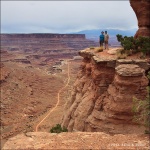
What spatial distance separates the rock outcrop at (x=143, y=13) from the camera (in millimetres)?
22703

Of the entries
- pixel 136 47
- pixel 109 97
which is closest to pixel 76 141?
pixel 109 97

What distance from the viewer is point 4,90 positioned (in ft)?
145

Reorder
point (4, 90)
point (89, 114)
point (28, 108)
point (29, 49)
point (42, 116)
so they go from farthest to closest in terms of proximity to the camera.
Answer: point (29, 49) → point (4, 90) → point (28, 108) → point (42, 116) → point (89, 114)

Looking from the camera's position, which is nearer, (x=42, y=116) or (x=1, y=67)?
(x=42, y=116)

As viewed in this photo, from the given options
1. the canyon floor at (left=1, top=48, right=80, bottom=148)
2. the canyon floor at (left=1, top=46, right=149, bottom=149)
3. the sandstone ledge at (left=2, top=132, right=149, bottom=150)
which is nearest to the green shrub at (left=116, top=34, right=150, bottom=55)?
the canyon floor at (left=1, top=46, right=149, bottom=149)

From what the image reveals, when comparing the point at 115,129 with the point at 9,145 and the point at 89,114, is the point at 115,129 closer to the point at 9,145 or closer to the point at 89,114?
the point at 89,114

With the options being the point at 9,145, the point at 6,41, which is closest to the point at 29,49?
the point at 6,41

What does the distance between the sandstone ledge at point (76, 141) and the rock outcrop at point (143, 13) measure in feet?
46.4

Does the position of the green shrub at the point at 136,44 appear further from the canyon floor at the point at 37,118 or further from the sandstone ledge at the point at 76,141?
the sandstone ledge at the point at 76,141

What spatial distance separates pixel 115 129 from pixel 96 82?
410 cm

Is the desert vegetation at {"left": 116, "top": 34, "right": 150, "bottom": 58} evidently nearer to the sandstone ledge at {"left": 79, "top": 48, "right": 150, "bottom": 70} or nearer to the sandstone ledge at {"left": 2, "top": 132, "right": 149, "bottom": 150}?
the sandstone ledge at {"left": 79, "top": 48, "right": 150, "bottom": 70}

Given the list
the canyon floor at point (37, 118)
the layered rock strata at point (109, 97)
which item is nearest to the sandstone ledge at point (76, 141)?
the canyon floor at point (37, 118)

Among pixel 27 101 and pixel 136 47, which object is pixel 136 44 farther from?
pixel 27 101

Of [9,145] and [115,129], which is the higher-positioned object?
[9,145]
